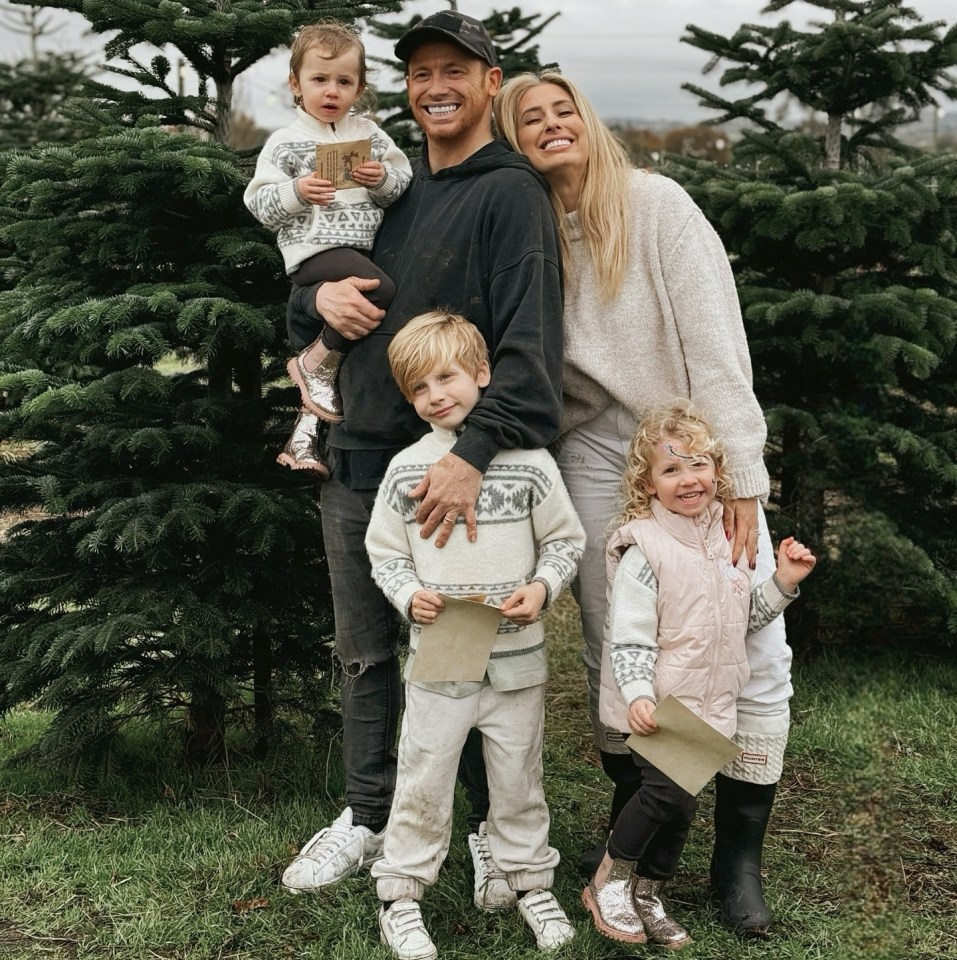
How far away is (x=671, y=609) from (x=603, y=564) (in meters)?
0.33

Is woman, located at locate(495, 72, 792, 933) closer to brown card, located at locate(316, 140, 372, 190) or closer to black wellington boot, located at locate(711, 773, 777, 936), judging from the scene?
black wellington boot, located at locate(711, 773, 777, 936)

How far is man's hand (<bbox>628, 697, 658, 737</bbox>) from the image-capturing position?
278 cm

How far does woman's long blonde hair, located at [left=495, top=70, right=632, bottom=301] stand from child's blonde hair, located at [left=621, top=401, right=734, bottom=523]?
0.37 meters

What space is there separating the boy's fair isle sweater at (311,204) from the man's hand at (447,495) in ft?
2.66

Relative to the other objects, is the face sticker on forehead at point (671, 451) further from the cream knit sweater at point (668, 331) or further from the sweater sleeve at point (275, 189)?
the sweater sleeve at point (275, 189)

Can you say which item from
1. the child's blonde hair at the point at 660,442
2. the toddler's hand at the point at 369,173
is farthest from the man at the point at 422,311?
the child's blonde hair at the point at 660,442

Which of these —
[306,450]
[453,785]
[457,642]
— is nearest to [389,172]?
[306,450]

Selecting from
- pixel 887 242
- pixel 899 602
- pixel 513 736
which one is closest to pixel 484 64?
pixel 513 736

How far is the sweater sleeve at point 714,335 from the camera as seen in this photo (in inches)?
116

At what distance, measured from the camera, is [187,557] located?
157 inches

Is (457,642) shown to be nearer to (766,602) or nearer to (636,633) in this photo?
(636,633)

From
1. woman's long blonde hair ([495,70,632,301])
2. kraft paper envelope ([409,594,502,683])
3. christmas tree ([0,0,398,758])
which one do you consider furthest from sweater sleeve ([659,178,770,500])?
christmas tree ([0,0,398,758])

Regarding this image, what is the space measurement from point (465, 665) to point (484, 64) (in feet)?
5.02

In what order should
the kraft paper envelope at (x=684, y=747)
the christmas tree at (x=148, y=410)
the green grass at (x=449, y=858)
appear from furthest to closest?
the christmas tree at (x=148, y=410), the green grass at (x=449, y=858), the kraft paper envelope at (x=684, y=747)
